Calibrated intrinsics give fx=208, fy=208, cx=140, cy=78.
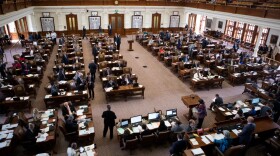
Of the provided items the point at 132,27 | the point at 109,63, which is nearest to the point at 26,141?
the point at 109,63

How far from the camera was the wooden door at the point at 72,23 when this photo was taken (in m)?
25.4

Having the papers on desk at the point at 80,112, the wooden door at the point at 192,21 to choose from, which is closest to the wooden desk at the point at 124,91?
the papers on desk at the point at 80,112

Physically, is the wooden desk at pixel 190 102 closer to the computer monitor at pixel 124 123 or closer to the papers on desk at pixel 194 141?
the papers on desk at pixel 194 141

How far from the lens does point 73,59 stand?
50.2 feet

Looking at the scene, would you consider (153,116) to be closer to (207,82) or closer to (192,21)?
(207,82)

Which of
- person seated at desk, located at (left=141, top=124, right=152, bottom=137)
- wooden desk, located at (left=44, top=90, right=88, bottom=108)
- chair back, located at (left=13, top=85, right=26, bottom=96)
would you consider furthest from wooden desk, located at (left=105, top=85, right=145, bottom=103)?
chair back, located at (left=13, top=85, right=26, bottom=96)

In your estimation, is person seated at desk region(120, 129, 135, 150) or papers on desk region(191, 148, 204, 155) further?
person seated at desk region(120, 129, 135, 150)

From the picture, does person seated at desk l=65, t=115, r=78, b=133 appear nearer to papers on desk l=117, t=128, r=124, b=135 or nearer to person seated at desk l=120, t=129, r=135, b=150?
papers on desk l=117, t=128, r=124, b=135

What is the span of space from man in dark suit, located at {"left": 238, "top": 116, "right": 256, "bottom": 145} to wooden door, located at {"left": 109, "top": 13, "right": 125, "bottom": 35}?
2285 cm

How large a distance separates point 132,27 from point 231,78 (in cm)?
1732

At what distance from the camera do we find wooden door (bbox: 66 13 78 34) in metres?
25.4

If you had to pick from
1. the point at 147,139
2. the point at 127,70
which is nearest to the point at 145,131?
the point at 147,139

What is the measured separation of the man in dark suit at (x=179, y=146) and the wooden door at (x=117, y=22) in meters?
22.8

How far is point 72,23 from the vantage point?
25.7 meters
